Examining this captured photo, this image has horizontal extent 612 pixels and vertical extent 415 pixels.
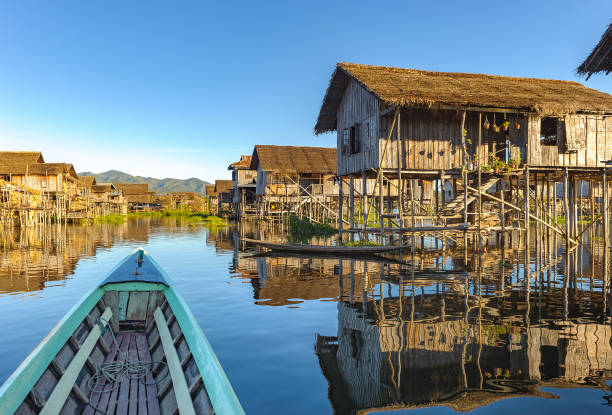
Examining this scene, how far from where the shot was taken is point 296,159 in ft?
119

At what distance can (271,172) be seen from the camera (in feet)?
116

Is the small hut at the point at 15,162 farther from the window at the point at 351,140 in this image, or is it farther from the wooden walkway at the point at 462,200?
the wooden walkway at the point at 462,200

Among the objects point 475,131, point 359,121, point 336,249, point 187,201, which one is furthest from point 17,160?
point 187,201

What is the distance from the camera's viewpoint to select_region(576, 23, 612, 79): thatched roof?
10399 mm

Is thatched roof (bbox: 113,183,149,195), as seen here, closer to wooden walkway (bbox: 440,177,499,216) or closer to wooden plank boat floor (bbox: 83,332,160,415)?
wooden walkway (bbox: 440,177,499,216)

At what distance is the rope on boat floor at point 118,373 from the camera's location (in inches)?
166

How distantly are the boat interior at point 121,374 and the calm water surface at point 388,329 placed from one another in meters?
0.97

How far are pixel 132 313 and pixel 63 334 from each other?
7.39ft

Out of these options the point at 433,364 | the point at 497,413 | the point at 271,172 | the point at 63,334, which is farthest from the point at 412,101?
the point at 271,172

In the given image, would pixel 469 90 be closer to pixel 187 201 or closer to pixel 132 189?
pixel 187 201

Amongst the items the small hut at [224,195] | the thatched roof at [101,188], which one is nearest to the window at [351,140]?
the small hut at [224,195]

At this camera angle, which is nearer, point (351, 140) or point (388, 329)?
point (388, 329)

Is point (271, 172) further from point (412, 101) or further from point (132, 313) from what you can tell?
point (132, 313)

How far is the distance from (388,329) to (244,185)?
37.7 metres
